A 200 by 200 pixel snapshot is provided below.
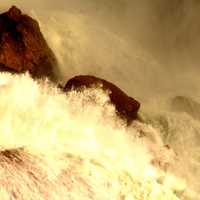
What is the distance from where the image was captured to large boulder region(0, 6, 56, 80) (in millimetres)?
12562

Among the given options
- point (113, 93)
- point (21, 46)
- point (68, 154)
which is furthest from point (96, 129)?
point (21, 46)

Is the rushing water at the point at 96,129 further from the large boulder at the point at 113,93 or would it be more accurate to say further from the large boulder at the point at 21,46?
the large boulder at the point at 21,46

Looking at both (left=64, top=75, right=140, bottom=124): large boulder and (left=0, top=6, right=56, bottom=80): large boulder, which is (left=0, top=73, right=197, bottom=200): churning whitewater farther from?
(left=0, top=6, right=56, bottom=80): large boulder

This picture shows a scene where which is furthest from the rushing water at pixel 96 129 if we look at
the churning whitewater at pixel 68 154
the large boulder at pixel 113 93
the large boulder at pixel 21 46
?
the large boulder at pixel 21 46

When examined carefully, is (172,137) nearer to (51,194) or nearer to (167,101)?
(167,101)

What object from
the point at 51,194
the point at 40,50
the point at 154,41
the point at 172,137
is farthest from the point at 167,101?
the point at 51,194

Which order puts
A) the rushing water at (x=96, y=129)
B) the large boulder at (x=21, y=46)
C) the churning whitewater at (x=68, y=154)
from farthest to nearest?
the large boulder at (x=21, y=46)
the rushing water at (x=96, y=129)
the churning whitewater at (x=68, y=154)

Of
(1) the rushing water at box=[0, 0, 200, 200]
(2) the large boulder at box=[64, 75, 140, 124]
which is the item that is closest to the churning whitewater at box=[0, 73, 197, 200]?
(1) the rushing water at box=[0, 0, 200, 200]

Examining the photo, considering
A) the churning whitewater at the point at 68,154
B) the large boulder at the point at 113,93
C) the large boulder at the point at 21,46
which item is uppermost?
the large boulder at the point at 21,46

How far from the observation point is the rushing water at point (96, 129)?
6855 millimetres

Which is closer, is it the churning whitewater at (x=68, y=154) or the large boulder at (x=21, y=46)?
the churning whitewater at (x=68, y=154)

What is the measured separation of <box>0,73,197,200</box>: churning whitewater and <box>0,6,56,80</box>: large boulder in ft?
10.8

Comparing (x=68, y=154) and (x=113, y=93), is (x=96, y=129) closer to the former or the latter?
(x=68, y=154)

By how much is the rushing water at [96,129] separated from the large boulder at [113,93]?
333 millimetres
